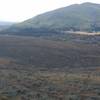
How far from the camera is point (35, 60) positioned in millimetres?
50156

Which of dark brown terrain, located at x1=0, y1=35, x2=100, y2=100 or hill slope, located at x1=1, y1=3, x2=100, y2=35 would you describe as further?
hill slope, located at x1=1, y1=3, x2=100, y2=35

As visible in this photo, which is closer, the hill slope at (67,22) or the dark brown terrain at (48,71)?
the dark brown terrain at (48,71)

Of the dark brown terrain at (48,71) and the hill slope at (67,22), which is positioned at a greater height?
the hill slope at (67,22)

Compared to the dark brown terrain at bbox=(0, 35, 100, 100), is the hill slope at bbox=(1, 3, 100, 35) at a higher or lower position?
higher

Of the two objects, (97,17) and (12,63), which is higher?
(97,17)

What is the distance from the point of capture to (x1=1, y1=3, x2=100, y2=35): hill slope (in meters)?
103

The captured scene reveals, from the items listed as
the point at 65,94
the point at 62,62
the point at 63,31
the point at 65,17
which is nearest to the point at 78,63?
the point at 62,62

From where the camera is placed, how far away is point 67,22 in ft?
361

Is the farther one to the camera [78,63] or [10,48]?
[10,48]

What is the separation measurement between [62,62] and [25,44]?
15.6 metres

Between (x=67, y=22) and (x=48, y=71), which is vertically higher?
(x=67, y=22)

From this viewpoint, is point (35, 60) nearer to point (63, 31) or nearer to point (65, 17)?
point (63, 31)

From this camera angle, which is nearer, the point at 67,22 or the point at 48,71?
the point at 48,71

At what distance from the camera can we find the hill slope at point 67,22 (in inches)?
4054
